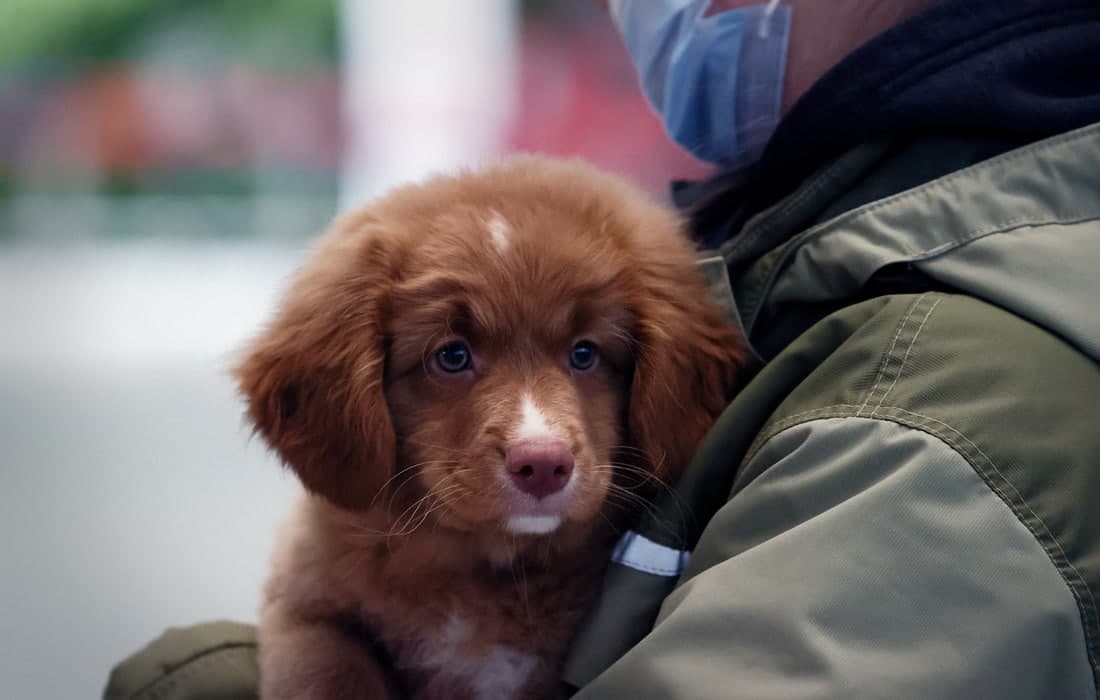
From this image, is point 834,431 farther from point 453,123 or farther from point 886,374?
point 453,123

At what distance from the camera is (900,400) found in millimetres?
1243

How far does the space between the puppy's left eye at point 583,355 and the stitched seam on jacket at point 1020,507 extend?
533 millimetres

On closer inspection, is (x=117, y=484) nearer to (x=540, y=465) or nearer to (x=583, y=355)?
(x=583, y=355)

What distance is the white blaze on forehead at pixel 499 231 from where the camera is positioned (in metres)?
1.67

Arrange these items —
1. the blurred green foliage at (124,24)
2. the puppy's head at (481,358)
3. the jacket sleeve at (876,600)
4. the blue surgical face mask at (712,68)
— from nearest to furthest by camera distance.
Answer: the jacket sleeve at (876,600)
the puppy's head at (481,358)
the blue surgical face mask at (712,68)
the blurred green foliage at (124,24)

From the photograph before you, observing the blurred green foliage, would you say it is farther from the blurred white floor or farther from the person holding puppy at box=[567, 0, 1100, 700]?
the person holding puppy at box=[567, 0, 1100, 700]

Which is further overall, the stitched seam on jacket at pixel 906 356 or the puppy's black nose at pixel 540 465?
the puppy's black nose at pixel 540 465

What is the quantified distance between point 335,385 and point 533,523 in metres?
0.35

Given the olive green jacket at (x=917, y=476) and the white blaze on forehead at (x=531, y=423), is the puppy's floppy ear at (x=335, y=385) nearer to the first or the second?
the white blaze on forehead at (x=531, y=423)

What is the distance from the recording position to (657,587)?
4.92 ft

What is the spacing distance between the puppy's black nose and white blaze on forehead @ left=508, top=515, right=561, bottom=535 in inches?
1.8

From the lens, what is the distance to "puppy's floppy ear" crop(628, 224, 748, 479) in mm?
1659

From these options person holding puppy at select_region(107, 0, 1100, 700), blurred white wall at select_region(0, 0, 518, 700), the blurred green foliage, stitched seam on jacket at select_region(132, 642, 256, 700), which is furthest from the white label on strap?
the blurred green foliage

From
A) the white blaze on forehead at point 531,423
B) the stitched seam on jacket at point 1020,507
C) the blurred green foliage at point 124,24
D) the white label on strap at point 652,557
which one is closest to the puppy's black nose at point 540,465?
the white blaze on forehead at point 531,423
